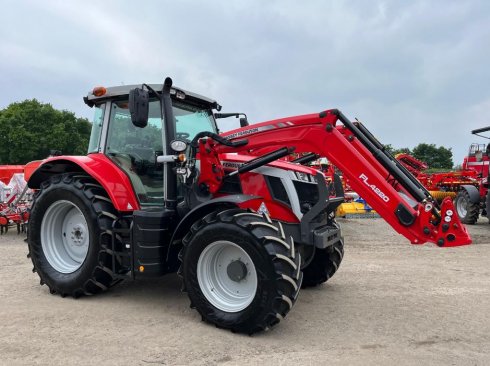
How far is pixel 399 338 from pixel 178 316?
209 centimetres

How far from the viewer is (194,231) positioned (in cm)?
412

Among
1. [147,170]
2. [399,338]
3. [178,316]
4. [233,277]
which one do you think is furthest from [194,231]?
[399,338]

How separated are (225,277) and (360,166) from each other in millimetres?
1660

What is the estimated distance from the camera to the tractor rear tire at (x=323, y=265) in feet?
17.2

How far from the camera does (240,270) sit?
4.03 meters

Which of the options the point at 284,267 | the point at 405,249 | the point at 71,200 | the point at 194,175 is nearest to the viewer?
the point at 284,267

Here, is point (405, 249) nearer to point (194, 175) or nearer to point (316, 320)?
point (316, 320)

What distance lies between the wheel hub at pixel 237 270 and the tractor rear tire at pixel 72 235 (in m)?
1.47

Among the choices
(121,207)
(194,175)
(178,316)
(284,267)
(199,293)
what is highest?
(194,175)

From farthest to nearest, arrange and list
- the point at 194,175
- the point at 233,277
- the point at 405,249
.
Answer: the point at 405,249, the point at 194,175, the point at 233,277

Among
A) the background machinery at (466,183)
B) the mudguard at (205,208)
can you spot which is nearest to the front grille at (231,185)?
the mudguard at (205,208)

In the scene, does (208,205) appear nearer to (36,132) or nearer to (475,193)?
(475,193)

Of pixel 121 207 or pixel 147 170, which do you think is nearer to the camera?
pixel 121 207

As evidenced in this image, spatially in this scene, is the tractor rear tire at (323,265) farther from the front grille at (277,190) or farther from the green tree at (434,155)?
the green tree at (434,155)
